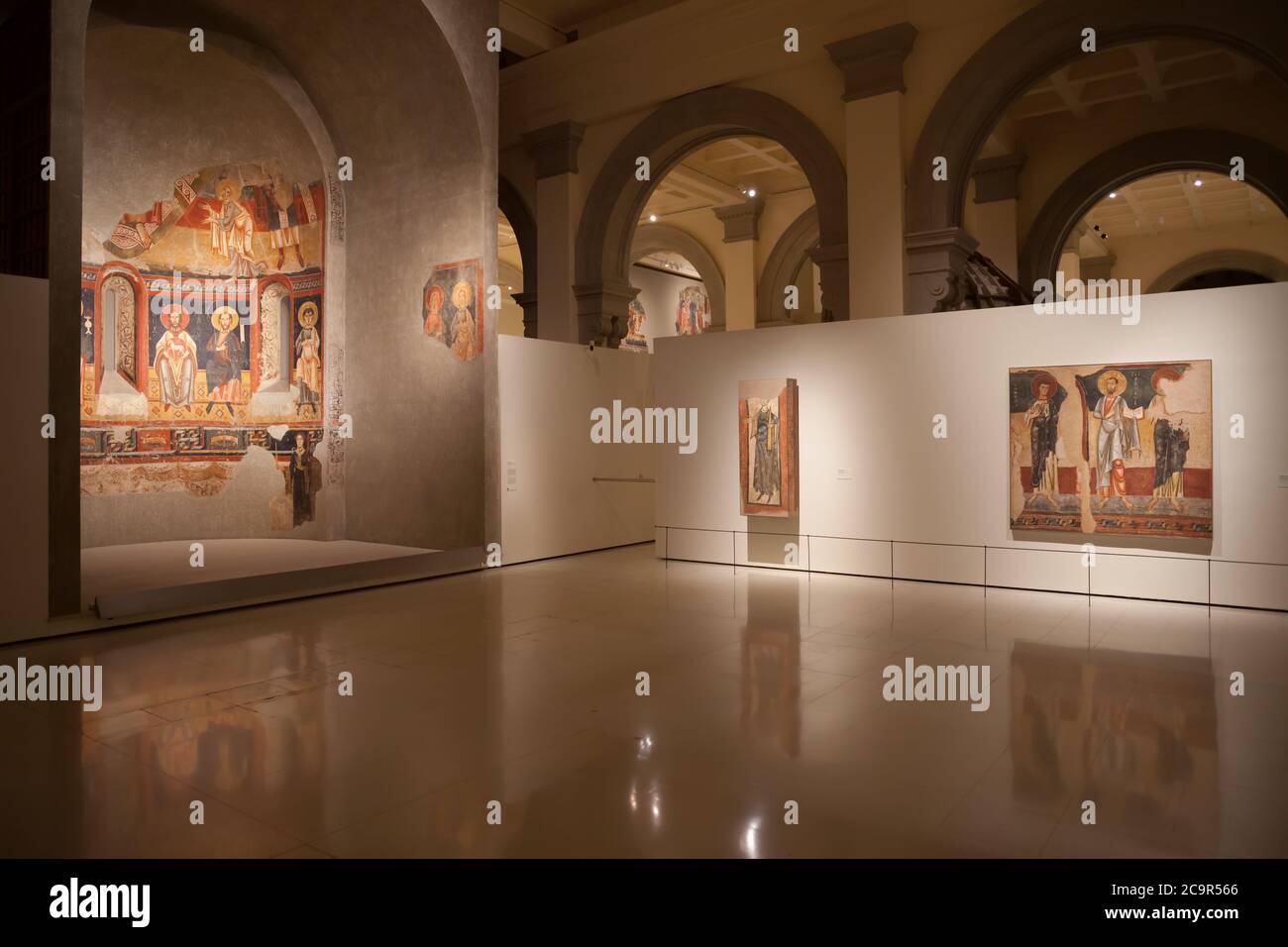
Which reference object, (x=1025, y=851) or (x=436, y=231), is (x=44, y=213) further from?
(x=1025, y=851)

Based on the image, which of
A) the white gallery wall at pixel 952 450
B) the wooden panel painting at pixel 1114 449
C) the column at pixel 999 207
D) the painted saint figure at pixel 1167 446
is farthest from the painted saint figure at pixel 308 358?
the column at pixel 999 207

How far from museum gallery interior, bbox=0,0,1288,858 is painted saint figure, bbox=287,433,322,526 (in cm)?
5

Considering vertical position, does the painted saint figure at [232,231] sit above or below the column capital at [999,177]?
below

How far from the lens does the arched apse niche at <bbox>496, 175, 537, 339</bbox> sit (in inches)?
612

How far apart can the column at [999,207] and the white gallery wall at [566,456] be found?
632 cm

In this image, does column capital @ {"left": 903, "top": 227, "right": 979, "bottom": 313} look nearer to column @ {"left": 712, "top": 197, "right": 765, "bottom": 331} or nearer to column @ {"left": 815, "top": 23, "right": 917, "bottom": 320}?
column @ {"left": 815, "top": 23, "right": 917, "bottom": 320}

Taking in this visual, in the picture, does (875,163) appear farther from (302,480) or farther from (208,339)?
(208,339)

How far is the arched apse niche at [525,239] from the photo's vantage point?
15.5m

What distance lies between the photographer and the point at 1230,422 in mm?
8516

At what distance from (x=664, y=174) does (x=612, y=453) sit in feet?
15.1

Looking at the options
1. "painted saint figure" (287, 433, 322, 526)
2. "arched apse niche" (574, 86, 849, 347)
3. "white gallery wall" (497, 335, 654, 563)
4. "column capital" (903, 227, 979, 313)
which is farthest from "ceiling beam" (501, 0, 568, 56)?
"column capital" (903, 227, 979, 313)

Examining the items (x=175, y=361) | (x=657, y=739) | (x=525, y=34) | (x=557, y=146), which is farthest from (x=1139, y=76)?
(x=175, y=361)

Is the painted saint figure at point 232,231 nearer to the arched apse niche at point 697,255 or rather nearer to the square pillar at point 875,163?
the square pillar at point 875,163

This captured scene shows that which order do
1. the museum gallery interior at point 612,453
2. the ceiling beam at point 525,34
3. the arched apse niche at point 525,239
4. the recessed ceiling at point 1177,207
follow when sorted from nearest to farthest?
the museum gallery interior at point 612,453, the ceiling beam at point 525,34, the arched apse niche at point 525,239, the recessed ceiling at point 1177,207
